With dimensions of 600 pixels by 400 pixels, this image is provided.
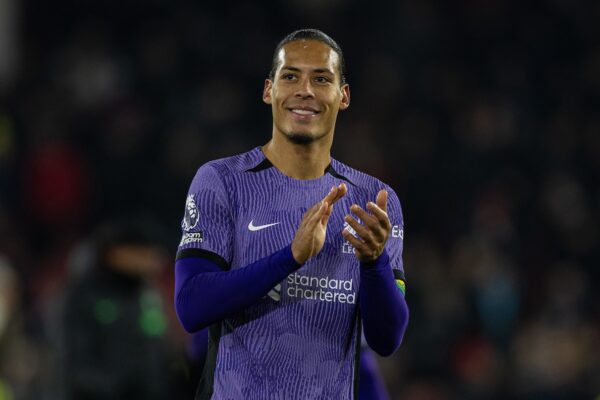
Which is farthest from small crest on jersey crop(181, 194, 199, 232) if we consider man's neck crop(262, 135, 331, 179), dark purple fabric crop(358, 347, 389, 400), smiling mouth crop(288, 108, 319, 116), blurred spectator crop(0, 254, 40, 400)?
blurred spectator crop(0, 254, 40, 400)

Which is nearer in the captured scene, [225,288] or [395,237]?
[225,288]

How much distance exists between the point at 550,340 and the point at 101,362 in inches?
187

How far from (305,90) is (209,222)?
51 cm

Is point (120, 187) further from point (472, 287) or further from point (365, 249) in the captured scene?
point (365, 249)

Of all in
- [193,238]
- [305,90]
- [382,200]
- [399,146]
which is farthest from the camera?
[399,146]

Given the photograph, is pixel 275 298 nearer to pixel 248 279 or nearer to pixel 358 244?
pixel 248 279

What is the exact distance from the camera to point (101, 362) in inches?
293

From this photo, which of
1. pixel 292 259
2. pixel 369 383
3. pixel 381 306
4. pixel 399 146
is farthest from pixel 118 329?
pixel 399 146

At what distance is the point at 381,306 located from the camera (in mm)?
4020

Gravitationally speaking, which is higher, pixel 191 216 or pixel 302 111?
pixel 302 111

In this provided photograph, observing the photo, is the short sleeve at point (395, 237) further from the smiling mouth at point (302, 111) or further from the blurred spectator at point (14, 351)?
the blurred spectator at point (14, 351)

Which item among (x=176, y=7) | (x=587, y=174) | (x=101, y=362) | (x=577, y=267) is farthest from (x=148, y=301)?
(x=176, y=7)

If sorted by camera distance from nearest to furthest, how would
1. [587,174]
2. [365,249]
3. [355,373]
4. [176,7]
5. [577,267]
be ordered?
[365,249] → [355,373] → [577,267] → [587,174] → [176,7]

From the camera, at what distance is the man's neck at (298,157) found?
168 inches
